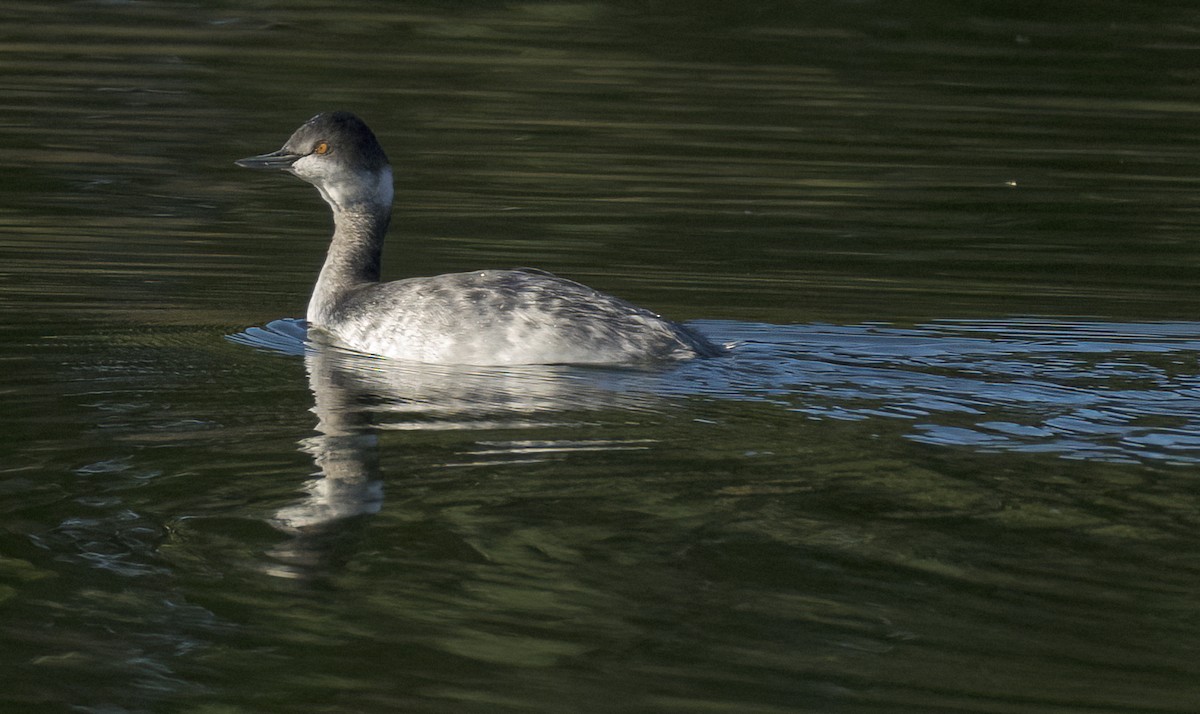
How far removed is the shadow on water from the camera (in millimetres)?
6812

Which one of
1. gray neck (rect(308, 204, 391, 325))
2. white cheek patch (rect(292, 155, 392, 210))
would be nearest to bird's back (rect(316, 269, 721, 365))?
gray neck (rect(308, 204, 391, 325))

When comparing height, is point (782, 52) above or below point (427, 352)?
above

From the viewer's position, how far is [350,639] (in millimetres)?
5016

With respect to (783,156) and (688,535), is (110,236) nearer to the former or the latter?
(783,156)

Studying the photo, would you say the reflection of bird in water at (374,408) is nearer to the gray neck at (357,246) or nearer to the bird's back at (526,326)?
the bird's back at (526,326)

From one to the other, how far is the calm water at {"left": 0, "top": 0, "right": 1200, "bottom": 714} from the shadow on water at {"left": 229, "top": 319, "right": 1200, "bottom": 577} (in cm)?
3

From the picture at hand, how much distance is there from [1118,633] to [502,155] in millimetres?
9841

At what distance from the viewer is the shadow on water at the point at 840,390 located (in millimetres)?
6812

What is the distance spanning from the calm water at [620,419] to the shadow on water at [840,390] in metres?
0.03

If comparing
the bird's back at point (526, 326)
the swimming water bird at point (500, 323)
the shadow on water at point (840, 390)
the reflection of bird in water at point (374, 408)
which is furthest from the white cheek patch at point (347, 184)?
the bird's back at point (526, 326)

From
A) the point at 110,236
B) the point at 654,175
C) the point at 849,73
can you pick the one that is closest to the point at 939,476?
the point at 110,236

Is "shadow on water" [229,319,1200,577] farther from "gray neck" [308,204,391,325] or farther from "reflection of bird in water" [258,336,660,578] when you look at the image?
"gray neck" [308,204,391,325]

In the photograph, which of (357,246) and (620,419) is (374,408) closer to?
(620,419)

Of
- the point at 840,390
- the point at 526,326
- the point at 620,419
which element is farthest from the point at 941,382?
the point at 526,326
